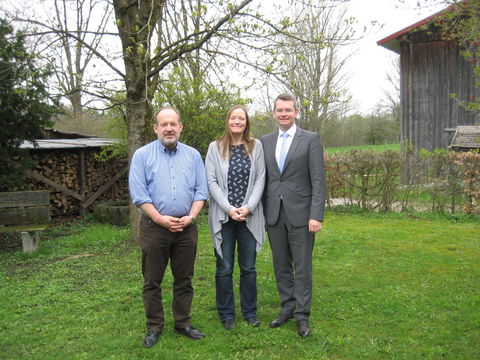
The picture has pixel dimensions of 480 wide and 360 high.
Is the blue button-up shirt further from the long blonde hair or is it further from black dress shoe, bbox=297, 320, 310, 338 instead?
black dress shoe, bbox=297, 320, 310, 338

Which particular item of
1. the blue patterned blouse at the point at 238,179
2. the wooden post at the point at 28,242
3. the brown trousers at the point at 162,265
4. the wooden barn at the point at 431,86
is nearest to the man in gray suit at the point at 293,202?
the blue patterned blouse at the point at 238,179

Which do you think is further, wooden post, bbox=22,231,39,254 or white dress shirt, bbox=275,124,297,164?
wooden post, bbox=22,231,39,254

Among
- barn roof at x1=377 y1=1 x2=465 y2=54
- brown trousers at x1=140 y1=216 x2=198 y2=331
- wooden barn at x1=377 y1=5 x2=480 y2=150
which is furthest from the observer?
wooden barn at x1=377 y1=5 x2=480 y2=150

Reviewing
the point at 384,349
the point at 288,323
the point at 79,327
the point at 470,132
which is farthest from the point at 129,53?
the point at 470,132

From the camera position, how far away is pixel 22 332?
432 centimetres

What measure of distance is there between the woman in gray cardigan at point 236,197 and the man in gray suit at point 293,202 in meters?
0.13

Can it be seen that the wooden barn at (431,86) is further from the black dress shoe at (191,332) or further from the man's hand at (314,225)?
the black dress shoe at (191,332)

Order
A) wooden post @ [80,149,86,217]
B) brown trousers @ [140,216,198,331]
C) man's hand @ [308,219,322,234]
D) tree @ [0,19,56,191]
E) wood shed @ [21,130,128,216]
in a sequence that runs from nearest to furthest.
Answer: brown trousers @ [140,216,198,331] → man's hand @ [308,219,322,234] → tree @ [0,19,56,191] → wood shed @ [21,130,128,216] → wooden post @ [80,149,86,217]

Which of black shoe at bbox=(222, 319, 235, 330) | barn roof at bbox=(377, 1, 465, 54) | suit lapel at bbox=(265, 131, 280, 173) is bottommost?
black shoe at bbox=(222, 319, 235, 330)

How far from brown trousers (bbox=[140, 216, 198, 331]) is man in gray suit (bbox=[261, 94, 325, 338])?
2.55ft

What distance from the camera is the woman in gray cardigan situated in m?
4.15

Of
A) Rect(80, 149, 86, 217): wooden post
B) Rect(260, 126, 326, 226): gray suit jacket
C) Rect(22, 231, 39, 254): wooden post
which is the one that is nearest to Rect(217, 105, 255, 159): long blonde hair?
Rect(260, 126, 326, 226): gray suit jacket

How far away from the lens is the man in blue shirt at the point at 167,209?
3898mm

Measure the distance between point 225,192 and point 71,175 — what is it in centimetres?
911
